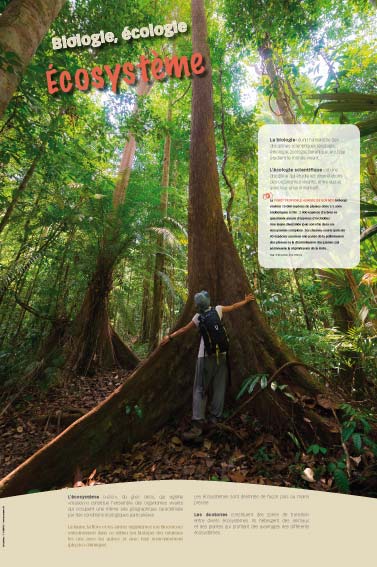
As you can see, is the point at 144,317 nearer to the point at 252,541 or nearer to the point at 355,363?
the point at 355,363

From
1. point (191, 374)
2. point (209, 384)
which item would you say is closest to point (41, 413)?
point (191, 374)

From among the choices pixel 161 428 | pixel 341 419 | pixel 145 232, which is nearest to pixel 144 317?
pixel 145 232

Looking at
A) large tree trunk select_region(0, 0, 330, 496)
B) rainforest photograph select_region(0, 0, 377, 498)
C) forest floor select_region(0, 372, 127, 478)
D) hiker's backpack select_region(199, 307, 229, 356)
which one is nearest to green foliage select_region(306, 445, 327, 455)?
rainforest photograph select_region(0, 0, 377, 498)

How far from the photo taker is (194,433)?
9.92ft

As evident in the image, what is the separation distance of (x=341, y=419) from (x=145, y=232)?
183 inches

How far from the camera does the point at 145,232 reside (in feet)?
19.8

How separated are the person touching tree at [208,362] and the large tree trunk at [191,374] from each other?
0.69 feet

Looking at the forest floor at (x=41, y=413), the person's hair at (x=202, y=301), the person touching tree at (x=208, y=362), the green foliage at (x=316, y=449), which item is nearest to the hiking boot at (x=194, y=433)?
the person touching tree at (x=208, y=362)

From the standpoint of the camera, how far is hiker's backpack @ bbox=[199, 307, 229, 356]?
10.1 ft

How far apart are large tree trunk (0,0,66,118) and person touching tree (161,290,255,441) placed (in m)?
2.40

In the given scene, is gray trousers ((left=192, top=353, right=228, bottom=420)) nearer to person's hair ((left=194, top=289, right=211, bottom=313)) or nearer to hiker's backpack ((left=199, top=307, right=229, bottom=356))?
hiker's backpack ((left=199, top=307, right=229, bottom=356))

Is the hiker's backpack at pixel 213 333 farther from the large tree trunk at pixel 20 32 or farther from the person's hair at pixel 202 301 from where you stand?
the large tree trunk at pixel 20 32

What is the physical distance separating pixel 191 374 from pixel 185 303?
4.50 ft

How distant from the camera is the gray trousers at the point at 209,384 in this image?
3.16 metres
